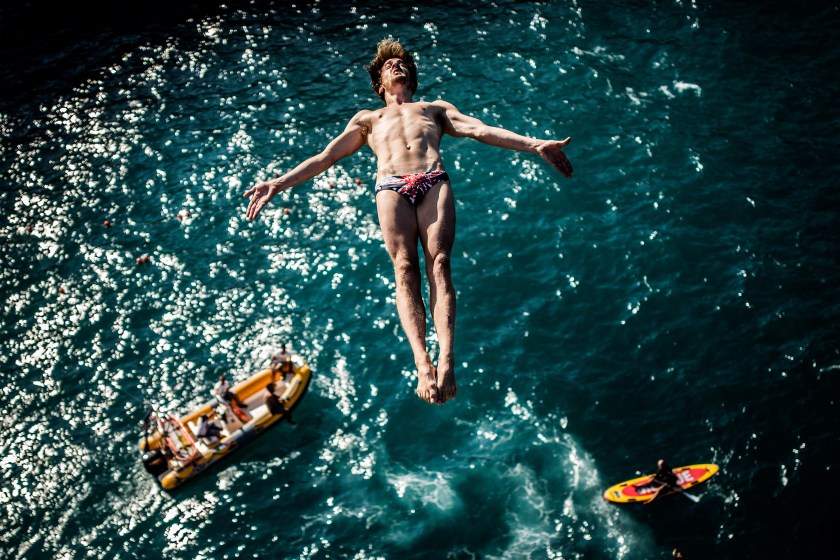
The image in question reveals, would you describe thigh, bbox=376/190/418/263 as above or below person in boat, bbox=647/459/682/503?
above

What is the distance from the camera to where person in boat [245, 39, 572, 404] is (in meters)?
9.03

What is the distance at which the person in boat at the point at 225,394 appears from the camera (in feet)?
90.3

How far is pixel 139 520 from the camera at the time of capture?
83.4 ft

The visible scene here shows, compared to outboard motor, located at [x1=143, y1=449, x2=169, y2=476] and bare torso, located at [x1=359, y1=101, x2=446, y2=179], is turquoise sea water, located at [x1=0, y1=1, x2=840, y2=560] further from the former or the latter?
bare torso, located at [x1=359, y1=101, x2=446, y2=179]

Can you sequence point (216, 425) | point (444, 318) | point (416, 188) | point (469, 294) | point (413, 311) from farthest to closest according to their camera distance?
point (469, 294)
point (216, 425)
point (416, 188)
point (413, 311)
point (444, 318)

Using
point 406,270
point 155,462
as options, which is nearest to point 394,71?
point 406,270

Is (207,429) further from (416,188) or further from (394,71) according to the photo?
(416,188)

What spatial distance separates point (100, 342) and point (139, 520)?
8.92 m

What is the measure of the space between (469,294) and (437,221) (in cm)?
2051

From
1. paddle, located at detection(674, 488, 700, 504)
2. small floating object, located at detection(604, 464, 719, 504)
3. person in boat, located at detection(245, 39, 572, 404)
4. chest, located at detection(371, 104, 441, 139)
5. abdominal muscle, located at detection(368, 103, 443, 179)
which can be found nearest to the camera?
person in boat, located at detection(245, 39, 572, 404)

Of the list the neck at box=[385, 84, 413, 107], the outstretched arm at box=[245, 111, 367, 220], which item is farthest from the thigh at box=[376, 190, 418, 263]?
the neck at box=[385, 84, 413, 107]

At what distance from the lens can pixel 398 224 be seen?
Result: 393 inches

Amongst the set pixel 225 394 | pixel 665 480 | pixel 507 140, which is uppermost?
pixel 507 140

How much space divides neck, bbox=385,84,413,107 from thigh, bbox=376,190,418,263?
244 centimetres
